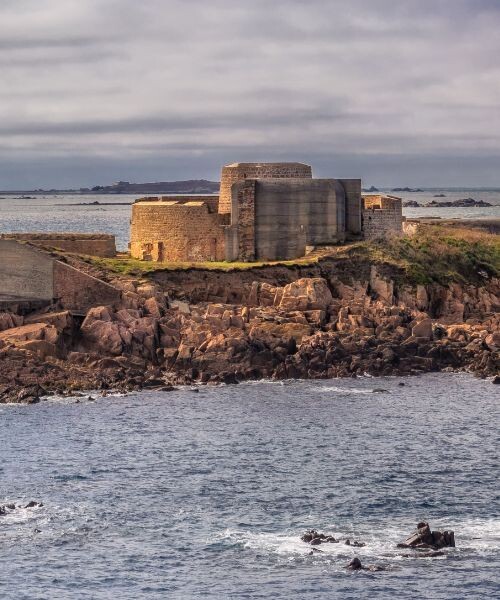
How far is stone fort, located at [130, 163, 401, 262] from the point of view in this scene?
91.3 metres

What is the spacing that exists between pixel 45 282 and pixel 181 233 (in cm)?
1496

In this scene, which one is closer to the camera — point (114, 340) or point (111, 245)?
point (114, 340)

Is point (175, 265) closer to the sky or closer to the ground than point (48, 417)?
closer to the sky

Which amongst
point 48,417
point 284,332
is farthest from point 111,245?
point 48,417

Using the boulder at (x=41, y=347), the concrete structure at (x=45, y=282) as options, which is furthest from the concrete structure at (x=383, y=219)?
the boulder at (x=41, y=347)

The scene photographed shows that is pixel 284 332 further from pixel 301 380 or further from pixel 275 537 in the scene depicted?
pixel 275 537

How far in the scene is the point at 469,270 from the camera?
93125mm

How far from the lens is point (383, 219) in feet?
316

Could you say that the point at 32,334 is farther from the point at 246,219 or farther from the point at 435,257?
the point at 435,257

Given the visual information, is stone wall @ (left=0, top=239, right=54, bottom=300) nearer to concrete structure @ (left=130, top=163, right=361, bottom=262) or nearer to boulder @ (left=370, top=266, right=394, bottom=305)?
concrete structure @ (left=130, top=163, right=361, bottom=262)

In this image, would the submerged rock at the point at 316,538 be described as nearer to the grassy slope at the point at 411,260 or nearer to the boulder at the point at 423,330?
the boulder at the point at 423,330

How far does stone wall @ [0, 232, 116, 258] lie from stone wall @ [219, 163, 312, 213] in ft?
23.6

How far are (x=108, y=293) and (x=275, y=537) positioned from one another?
1342 inches

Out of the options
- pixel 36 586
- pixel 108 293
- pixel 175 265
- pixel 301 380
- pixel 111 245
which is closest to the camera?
pixel 36 586
